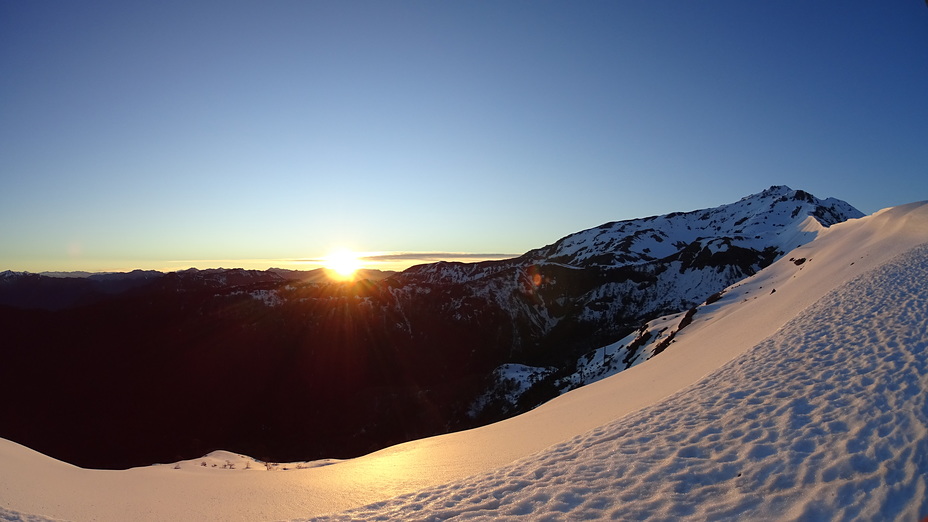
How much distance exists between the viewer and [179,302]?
505 ft

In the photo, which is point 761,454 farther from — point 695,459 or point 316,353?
point 316,353

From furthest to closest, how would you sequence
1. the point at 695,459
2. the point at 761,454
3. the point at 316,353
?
the point at 316,353, the point at 695,459, the point at 761,454

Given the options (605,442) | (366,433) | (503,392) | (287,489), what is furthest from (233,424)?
(605,442)

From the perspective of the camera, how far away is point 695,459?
779 cm

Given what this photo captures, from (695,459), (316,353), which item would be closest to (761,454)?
(695,459)

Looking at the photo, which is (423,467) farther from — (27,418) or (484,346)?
(27,418)

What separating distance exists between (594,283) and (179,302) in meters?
148

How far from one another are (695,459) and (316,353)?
14135 cm

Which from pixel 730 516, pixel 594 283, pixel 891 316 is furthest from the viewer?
pixel 594 283

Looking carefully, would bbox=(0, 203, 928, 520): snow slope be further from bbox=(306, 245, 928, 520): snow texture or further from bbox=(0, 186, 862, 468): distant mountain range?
bbox=(0, 186, 862, 468): distant mountain range

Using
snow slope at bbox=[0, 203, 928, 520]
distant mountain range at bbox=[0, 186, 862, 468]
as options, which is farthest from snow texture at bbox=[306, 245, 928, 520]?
distant mountain range at bbox=[0, 186, 862, 468]

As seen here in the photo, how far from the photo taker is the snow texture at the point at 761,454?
239 inches

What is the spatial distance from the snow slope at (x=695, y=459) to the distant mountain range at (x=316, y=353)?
60.2 m

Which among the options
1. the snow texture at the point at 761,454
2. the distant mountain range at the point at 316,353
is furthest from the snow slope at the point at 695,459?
the distant mountain range at the point at 316,353
